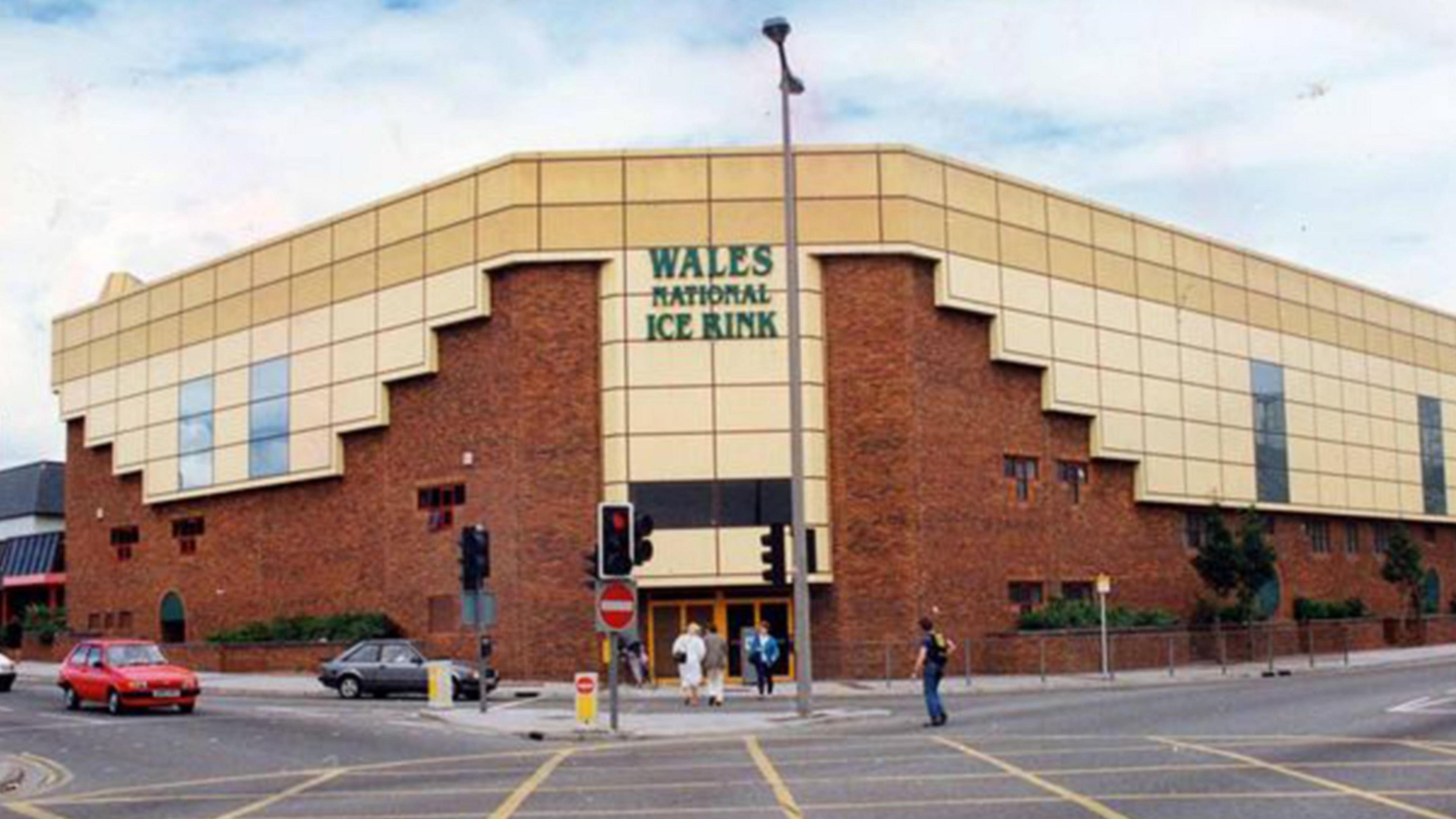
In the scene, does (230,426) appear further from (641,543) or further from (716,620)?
(641,543)

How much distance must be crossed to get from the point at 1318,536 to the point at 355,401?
33.6 m

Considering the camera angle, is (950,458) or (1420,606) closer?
(950,458)

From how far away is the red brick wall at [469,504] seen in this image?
4222 cm

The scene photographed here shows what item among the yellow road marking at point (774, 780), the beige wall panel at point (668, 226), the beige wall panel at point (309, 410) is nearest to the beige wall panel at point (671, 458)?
the beige wall panel at point (668, 226)

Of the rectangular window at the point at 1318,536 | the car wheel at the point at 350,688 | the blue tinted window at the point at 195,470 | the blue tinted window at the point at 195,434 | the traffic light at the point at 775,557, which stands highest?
the blue tinted window at the point at 195,434

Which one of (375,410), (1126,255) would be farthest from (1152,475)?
(375,410)

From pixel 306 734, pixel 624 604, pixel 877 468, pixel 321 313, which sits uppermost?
pixel 321 313

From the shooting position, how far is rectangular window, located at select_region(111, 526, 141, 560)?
57.8 metres

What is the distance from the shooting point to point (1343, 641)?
5344 centimetres

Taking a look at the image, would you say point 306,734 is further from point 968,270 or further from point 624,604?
point 968,270

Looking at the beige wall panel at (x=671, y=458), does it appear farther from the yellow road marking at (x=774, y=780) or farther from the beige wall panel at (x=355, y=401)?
the yellow road marking at (x=774, y=780)

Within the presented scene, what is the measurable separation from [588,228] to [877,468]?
9.65m

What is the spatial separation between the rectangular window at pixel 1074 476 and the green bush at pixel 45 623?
120 feet

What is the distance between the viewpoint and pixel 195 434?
54562 millimetres
